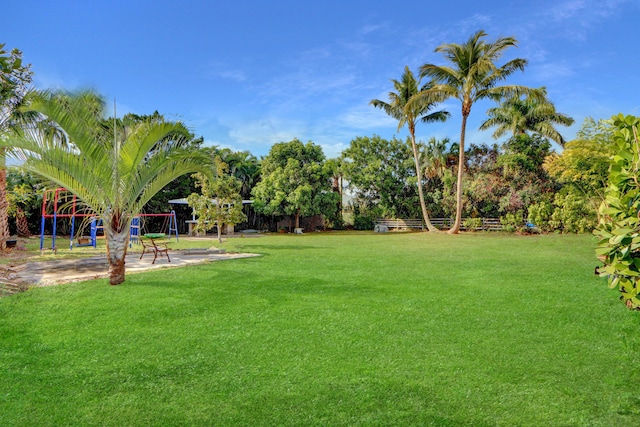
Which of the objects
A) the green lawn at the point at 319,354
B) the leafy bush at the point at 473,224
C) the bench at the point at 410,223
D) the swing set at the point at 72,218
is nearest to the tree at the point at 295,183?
the bench at the point at 410,223

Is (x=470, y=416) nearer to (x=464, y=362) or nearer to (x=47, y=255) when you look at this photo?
(x=464, y=362)

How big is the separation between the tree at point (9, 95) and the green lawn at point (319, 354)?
2547 millimetres

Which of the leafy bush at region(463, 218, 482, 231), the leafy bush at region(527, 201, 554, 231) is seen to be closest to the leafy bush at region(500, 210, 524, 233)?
the leafy bush at region(527, 201, 554, 231)

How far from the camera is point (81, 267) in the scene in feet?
31.8

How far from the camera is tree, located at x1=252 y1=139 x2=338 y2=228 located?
81.9 ft

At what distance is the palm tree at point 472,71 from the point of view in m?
21.4

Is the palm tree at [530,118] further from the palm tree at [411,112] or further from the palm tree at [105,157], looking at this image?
the palm tree at [105,157]

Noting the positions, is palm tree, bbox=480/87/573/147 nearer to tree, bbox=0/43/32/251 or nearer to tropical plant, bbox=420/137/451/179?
tropical plant, bbox=420/137/451/179

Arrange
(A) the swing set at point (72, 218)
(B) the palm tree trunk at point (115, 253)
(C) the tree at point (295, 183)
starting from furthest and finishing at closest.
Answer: (C) the tree at point (295, 183)
(A) the swing set at point (72, 218)
(B) the palm tree trunk at point (115, 253)

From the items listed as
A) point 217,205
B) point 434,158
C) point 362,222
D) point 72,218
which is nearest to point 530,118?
point 434,158

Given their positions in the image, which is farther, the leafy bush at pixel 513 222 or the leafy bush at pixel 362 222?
the leafy bush at pixel 362 222

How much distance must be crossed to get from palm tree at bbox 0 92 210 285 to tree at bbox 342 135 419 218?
2134cm

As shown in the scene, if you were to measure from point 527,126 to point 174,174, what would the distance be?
25001 millimetres

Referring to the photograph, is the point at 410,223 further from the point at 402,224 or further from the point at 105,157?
the point at 105,157
